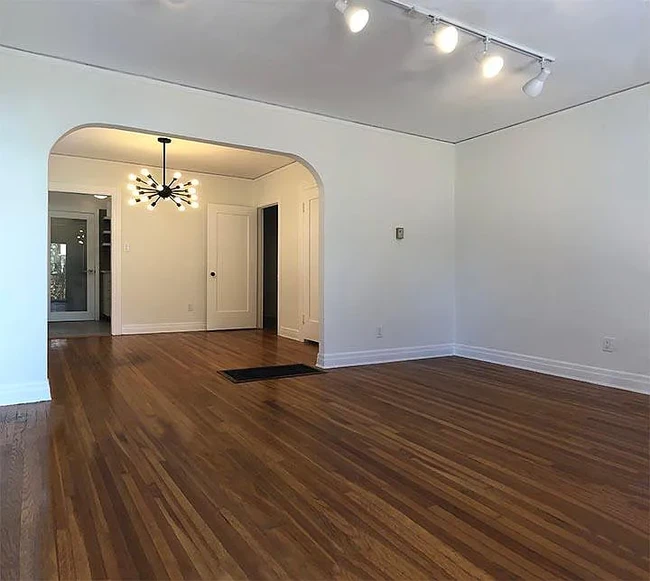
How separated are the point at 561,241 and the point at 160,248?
5.55 metres

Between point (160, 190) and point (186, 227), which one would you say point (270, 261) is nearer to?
point (186, 227)

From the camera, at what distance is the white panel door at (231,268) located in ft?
25.4

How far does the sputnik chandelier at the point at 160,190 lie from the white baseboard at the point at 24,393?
390cm

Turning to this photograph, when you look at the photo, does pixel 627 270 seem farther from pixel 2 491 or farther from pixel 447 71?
pixel 2 491

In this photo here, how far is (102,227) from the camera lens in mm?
9391

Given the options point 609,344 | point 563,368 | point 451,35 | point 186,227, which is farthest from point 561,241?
point 186,227

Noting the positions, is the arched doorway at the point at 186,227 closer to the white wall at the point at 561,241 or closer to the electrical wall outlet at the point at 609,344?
the white wall at the point at 561,241

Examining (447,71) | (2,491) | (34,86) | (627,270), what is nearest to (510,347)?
(627,270)

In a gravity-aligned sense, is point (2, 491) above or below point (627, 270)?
below

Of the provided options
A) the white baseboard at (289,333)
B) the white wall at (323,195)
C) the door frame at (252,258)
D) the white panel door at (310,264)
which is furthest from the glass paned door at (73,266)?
the white wall at (323,195)

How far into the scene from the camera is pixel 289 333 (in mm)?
7145

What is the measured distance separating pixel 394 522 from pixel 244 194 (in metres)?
6.96

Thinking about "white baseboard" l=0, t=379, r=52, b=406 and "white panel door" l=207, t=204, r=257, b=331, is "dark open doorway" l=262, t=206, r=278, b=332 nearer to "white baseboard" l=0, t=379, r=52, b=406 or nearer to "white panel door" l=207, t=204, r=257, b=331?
"white panel door" l=207, t=204, r=257, b=331

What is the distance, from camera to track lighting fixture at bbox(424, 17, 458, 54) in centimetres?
274
